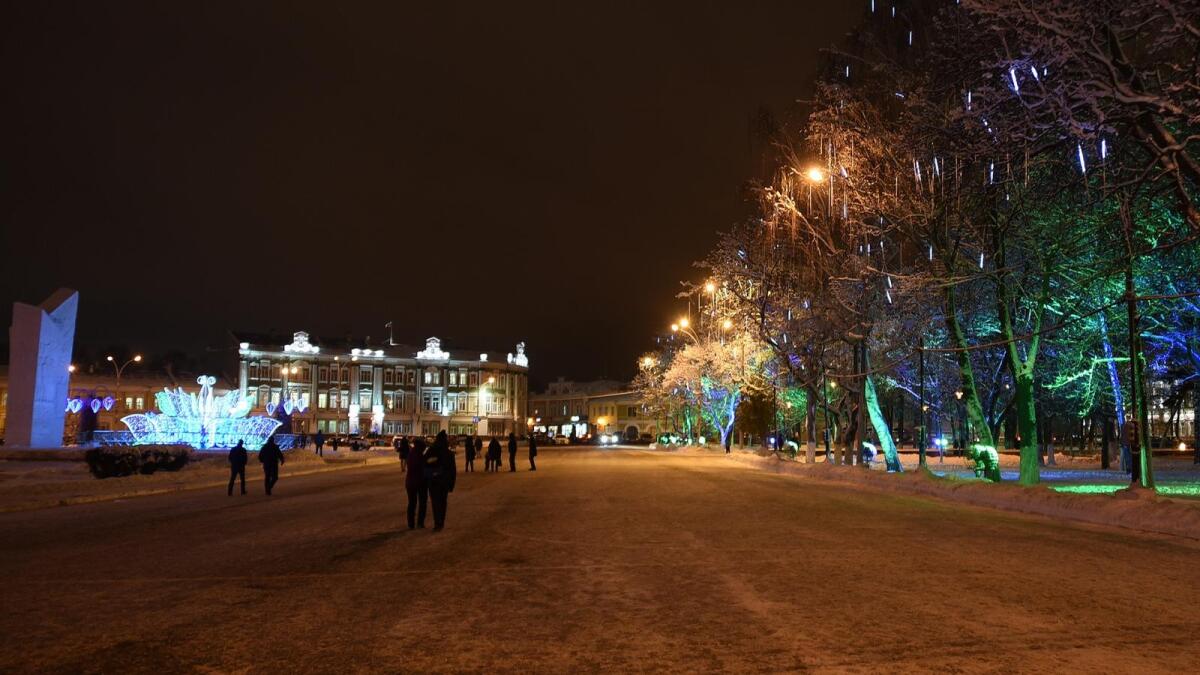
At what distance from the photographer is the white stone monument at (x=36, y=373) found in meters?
40.2

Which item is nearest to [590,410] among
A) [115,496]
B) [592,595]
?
[115,496]

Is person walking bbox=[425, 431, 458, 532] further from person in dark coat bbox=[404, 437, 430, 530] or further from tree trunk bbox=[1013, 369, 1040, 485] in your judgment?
tree trunk bbox=[1013, 369, 1040, 485]

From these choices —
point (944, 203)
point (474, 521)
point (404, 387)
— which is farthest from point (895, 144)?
point (404, 387)

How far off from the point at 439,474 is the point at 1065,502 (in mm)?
13078

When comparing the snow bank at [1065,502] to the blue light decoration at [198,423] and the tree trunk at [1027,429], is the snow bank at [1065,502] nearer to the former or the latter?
the tree trunk at [1027,429]

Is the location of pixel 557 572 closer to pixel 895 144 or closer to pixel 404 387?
pixel 895 144

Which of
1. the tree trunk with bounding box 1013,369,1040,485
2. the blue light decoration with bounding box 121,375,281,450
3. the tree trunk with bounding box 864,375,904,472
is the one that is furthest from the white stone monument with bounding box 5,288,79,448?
the tree trunk with bounding box 1013,369,1040,485

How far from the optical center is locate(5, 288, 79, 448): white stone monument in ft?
132

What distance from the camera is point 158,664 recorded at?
6.16 metres

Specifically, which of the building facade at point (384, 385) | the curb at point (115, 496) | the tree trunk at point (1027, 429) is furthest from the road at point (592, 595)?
the building facade at point (384, 385)

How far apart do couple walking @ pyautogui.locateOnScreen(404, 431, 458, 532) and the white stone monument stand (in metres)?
33.6

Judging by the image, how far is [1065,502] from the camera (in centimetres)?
1845

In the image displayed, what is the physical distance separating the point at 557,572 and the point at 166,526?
897 cm

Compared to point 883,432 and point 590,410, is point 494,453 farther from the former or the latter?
point 590,410
